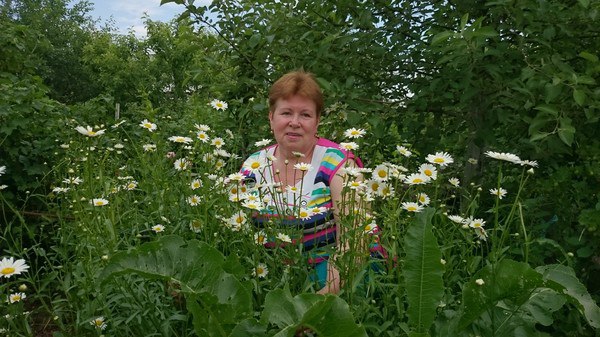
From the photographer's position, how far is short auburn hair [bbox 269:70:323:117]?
265cm

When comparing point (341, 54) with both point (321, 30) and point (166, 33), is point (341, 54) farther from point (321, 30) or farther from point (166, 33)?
point (166, 33)

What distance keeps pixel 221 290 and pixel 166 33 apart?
2434cm

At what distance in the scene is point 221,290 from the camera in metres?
1.73

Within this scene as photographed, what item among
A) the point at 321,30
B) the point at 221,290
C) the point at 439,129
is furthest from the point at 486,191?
the point at 221,290

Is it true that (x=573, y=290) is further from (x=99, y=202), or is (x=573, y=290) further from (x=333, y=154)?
(x=99, y=202)

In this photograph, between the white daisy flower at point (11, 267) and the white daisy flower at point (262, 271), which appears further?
the white daisy flower at point (262, 271)

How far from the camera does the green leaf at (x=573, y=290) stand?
1770mm

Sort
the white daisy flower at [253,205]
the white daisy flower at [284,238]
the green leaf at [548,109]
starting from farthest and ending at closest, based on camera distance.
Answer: the green leaf at [548,109]
the white daisy flower at [253,205]
the white daisy flower at [284,238]

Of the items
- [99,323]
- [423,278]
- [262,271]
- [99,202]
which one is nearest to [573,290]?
[423,278]

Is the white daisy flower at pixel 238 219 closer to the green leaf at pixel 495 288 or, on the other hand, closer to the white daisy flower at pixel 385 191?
the white daisy flower at pixel 385 191

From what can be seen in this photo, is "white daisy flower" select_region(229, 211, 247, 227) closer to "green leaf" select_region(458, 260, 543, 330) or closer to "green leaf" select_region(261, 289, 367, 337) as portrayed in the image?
"green leaf" select_region(261, 289, 367, 337)

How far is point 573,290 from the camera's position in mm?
1820

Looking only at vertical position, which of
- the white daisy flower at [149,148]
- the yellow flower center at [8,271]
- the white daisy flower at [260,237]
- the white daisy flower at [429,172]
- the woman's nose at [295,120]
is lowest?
the yellow flower center at [8,271]

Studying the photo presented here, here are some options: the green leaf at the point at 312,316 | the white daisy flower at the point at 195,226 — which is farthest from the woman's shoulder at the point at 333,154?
the green leaf at the point at 312,316
